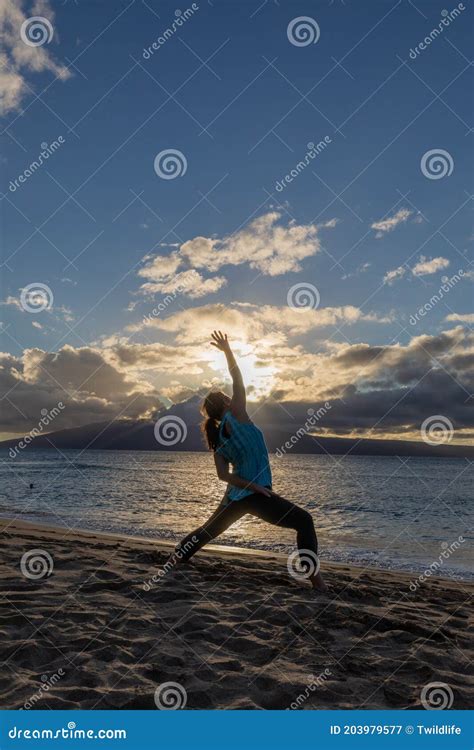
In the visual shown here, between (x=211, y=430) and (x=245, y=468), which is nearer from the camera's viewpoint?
(x=245, y=468)

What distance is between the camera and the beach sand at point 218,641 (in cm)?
354

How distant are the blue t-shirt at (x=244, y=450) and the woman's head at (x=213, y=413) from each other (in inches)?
Answer: 4.0

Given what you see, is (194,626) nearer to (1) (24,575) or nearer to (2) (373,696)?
(2) (373,696)

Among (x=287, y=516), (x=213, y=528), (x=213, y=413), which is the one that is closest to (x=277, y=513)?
(x=287, y=516)

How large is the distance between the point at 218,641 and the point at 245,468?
193 centimetres

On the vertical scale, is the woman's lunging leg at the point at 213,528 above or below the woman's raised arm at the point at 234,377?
below

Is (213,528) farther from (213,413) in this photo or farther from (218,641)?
(218,641)

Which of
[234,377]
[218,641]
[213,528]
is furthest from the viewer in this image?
[213,528]

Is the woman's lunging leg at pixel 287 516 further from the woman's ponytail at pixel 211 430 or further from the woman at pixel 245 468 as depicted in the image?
the woman's ponytail at pixel 211 430

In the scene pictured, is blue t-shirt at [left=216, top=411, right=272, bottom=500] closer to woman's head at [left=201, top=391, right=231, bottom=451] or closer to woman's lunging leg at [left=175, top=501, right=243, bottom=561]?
woman's head at [left=201, top=391, right=231, bottom=451]

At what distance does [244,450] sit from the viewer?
5.91m

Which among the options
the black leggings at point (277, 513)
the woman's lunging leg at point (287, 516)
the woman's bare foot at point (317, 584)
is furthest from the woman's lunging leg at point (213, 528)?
the woman's bare foot at point (317, 584)

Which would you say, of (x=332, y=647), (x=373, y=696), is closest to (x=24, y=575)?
(x=332, y=647)

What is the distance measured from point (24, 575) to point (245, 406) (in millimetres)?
3322
